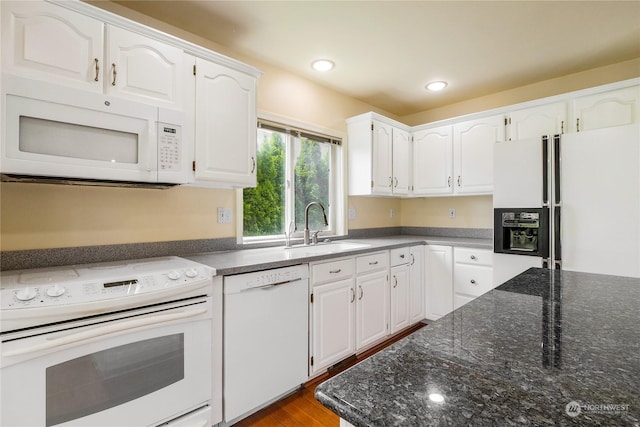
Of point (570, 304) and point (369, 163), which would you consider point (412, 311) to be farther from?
point (570, 304)

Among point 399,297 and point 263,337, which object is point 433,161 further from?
point 263,337

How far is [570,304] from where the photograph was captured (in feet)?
3.10

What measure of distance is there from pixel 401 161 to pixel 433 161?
0.35 meters

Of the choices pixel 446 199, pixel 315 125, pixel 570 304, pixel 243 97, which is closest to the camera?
pixel 570 304

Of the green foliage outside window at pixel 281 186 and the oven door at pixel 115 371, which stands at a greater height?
the green foliage outside window at pixel 281 186

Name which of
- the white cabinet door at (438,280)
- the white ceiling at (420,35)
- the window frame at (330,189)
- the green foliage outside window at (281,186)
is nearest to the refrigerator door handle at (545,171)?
the white ceiling at (420,35)

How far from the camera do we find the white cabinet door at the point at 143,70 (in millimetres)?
1561

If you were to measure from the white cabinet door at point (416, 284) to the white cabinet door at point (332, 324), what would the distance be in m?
0.90

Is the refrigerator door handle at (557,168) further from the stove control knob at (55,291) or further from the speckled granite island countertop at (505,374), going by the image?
the stove control knob at (55,291)

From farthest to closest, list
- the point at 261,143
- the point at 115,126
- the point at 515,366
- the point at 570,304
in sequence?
the point at 261,143, the point at 115,126, the point at 570,304, the point at 515,366

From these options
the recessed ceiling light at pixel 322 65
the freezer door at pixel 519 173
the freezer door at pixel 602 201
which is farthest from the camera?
the recessed ceiling light at pixel 322 65

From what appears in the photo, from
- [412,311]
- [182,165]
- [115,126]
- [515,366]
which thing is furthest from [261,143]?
[515,366]

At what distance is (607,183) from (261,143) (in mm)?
2582

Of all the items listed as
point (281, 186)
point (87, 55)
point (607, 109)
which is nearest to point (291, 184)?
point (281, 186)
